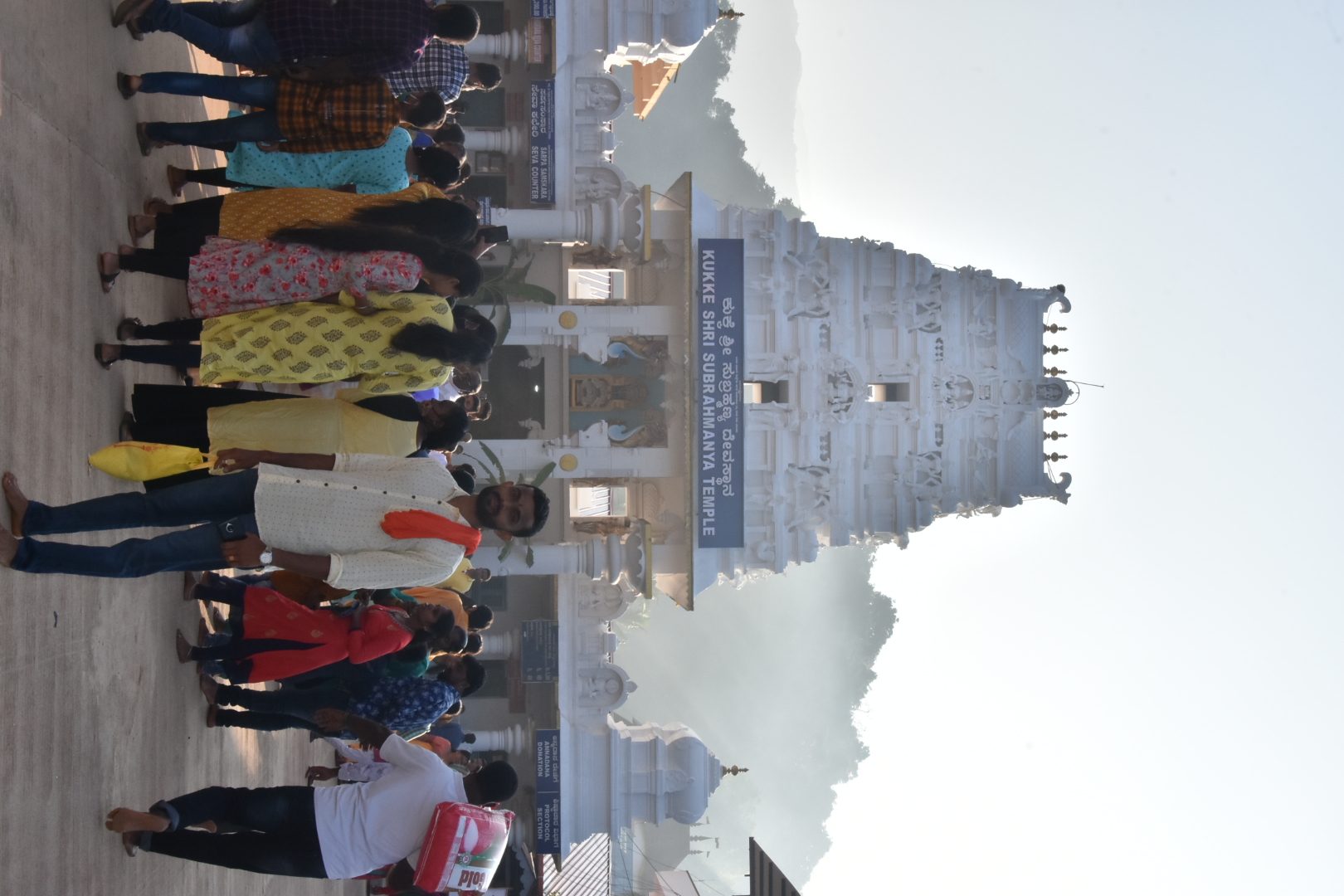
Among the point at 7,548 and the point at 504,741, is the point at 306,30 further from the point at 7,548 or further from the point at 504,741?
the point at 504,741

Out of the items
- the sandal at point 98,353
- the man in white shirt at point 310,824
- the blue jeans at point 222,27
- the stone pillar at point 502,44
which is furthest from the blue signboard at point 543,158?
the man in white shirt at point 310,824

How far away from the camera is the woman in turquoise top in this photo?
7.16 m

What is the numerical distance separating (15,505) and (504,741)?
10.8 m

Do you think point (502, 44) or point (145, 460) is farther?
point (502, 44)

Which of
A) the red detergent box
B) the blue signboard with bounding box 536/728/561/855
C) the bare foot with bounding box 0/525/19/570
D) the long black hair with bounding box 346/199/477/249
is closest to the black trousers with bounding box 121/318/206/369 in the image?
the long black hair with bounding box 346/199/477/249

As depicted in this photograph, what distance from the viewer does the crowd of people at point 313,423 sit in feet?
17.2

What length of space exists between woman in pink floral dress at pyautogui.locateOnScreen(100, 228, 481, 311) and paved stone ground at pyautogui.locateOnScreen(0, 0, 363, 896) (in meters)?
0.51

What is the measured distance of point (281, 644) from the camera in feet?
22.5

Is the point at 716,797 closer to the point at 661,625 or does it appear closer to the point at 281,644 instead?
the point at 661,625

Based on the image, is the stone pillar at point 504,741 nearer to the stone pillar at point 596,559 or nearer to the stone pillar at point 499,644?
the stone pillar at point 499,644

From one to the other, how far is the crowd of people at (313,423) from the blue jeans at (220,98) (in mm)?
15

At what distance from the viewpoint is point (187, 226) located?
6762mm

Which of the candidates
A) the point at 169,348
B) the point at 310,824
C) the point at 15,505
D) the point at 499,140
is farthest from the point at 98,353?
the point at 499,140

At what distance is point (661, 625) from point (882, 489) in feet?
66.9
